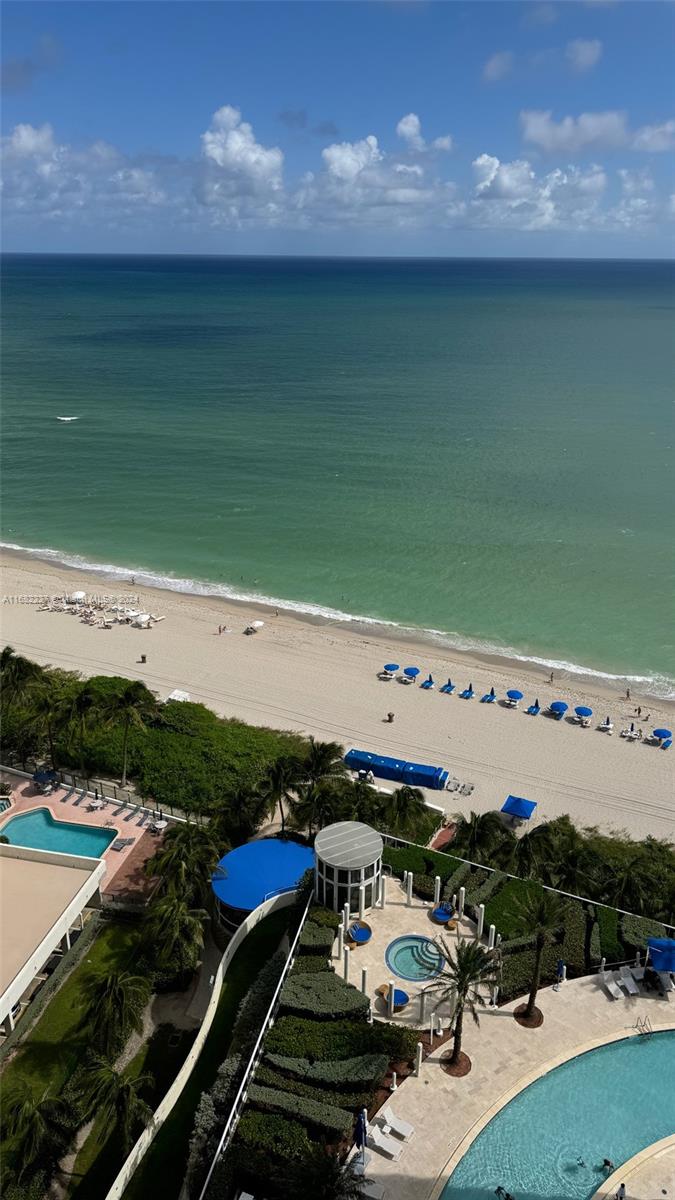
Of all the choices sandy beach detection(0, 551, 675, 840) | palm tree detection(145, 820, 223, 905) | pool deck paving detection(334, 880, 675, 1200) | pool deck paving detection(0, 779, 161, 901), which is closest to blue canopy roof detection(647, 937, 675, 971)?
pool deck paving detection(334, 880, 675, 1200)

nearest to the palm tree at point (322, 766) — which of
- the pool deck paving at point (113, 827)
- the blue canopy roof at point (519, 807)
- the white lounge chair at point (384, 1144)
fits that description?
the pool deck paving at point (113, 827)

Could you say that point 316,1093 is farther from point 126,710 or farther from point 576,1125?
point 126,710

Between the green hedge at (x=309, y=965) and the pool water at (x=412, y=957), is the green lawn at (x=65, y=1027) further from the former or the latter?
the pool water at (x=412, y=957)

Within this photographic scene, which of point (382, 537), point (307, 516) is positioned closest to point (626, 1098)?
point (382, 537)

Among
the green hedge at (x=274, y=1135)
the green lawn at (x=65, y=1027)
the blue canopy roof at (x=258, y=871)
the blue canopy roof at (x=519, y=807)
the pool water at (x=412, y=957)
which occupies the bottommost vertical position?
the green lawn at (x=65, y=1027)

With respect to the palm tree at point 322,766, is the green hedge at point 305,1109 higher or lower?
lower

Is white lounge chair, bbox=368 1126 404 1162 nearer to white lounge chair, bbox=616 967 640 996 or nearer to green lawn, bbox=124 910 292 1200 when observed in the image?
green lawn, bbox=124 910 292 1200
